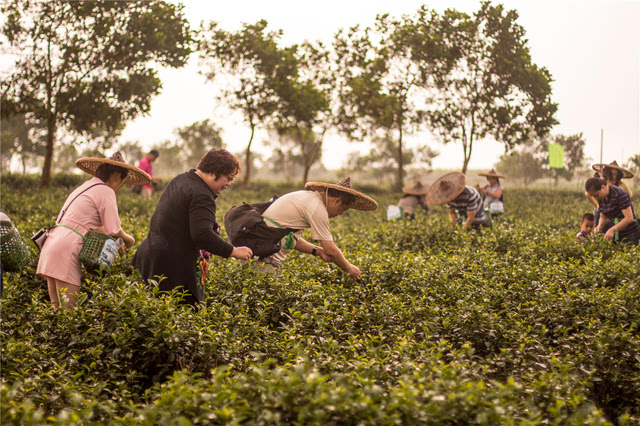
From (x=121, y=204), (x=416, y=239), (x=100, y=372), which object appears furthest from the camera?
(x=121, y=204)

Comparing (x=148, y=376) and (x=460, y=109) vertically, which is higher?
(x=460, y=109)

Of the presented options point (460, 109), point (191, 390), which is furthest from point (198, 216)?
point (460, 109)

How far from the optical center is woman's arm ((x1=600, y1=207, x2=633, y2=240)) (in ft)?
24.4

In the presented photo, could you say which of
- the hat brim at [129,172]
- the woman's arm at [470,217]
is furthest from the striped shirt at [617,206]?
the hat brim at [129,172]

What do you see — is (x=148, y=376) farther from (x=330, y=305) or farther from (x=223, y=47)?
(x=223, y=47)

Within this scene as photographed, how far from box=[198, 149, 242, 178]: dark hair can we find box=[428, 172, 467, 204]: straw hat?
6.46 m

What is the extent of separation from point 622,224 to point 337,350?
5853 mm

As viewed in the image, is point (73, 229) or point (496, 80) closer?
point (73, 229)

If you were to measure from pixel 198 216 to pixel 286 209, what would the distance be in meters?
1.25

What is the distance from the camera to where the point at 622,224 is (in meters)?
7.47

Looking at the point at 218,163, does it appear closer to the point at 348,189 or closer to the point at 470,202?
the point at 348,189

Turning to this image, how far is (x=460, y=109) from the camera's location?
2728cm

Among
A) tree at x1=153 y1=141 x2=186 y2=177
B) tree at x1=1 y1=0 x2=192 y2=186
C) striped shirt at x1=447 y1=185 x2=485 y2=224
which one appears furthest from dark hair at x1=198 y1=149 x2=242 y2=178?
tree at x1=153 y1=141 x2=186 y2=177

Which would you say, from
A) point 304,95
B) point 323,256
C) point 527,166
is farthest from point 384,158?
point 323,256
